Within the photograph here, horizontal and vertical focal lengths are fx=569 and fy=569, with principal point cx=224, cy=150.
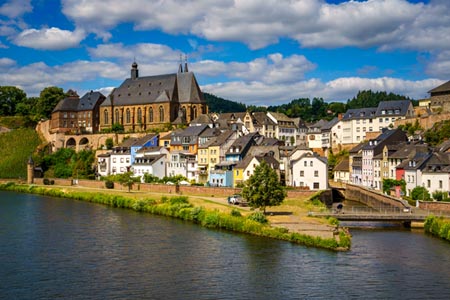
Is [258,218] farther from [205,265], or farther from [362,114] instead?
[362,114]

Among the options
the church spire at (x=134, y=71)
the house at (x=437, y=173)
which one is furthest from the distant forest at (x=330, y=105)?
the house at (x=437, y=173)

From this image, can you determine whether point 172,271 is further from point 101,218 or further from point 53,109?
point 53,109

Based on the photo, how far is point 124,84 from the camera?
109 metres

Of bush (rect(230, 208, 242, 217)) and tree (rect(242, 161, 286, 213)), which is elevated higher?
tree (rect(242, 161, 286, 213))

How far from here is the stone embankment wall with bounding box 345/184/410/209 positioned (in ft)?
161

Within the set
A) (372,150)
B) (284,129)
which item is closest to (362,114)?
(284,129)

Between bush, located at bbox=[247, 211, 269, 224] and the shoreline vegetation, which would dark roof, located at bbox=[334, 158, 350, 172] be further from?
bush, located at bbox=[247, 211, 269, 224]

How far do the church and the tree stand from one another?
50460mm

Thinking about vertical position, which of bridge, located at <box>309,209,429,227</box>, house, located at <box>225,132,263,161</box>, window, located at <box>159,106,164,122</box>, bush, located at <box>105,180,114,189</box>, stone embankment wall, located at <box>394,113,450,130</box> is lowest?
bridge, located at <box>309,209,429,227</box>

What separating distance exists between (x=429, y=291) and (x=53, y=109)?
315 ft

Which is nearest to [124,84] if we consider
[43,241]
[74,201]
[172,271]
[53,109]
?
[53,109]

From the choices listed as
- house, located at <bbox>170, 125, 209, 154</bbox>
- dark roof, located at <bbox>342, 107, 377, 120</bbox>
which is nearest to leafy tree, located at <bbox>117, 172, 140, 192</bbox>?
house, located at <bbox>170, 125, 209, 154</bbox>

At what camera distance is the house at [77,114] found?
10475 cm

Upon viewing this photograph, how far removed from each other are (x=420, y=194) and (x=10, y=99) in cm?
9707
